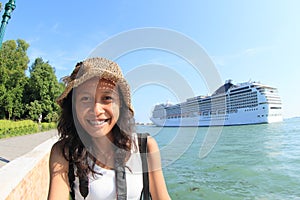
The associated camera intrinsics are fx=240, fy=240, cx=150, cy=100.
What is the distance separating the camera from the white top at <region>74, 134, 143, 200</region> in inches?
44.8

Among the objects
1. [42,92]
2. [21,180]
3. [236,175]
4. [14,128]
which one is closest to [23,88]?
[42,92]

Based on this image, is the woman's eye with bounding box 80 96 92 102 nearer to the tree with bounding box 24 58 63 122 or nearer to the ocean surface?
the ocean surface

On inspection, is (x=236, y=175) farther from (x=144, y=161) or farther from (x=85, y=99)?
(x=85, y=99)

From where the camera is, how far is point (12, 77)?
31.4 metres

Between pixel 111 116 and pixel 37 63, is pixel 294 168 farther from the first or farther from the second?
pixel 37 63

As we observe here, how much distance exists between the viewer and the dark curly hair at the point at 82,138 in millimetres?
1185

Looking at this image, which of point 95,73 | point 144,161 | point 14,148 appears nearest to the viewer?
point 95,73

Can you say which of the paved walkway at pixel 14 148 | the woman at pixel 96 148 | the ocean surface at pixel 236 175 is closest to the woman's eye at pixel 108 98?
the woman at pixel 96 148

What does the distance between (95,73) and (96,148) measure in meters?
0.43

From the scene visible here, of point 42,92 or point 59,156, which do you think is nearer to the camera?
point 59,156

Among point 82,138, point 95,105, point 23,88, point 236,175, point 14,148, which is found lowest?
point 236,175

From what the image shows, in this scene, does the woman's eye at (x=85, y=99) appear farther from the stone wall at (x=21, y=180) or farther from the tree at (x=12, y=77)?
the tree at (x=12, y=77)

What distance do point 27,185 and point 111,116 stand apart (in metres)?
3.35

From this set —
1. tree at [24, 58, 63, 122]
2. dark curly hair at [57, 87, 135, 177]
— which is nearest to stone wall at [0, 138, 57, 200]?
dark curly hair at [57, 87, 135, 177]
